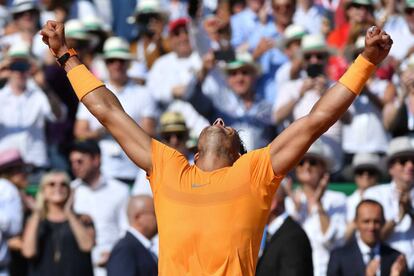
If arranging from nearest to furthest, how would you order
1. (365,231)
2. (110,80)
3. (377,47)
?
1. (377,47)
2. (365,231)
3. (110,80)

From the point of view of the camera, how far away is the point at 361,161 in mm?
11859

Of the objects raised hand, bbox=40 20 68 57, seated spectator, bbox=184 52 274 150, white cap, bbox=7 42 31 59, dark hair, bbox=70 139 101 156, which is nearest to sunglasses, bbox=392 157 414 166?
seated spectator, bbox=184 52 274 150

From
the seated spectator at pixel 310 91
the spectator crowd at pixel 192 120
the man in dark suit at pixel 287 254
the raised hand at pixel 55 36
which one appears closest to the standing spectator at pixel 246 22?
the spectator crowd at pixel 192 120

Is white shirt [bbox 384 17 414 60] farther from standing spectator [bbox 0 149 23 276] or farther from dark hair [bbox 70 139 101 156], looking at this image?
standing spectator [bbox 0 149 23 276]

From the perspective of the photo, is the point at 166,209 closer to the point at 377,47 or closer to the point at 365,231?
the point at 377,47

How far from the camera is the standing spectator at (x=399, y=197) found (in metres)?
10.9

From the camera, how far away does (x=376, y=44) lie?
5773mm

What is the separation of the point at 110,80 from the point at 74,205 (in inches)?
63.0

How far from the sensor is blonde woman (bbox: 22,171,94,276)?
1097 centimetres

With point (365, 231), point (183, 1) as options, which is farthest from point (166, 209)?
point (183, 1)

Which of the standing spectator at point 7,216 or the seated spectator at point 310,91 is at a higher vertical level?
the seated spectator at point 310,91

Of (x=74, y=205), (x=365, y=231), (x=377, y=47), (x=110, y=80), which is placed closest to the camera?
(x=377, y=47)

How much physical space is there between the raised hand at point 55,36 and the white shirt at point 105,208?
212 inches

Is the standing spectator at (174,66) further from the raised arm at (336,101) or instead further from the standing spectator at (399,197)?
the raised arm at (336,101)
